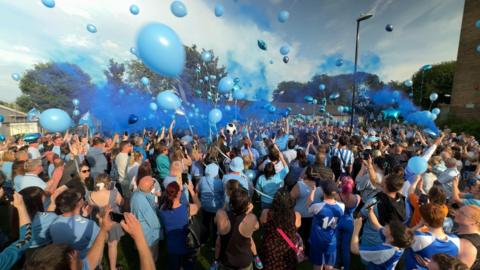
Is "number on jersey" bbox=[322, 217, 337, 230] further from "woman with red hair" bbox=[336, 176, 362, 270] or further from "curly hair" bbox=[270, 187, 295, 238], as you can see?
"curly hair" bbox=[270, 187, 295, 238]

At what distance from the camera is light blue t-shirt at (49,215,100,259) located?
2125 mm

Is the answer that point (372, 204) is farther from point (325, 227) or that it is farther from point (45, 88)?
point (45, 88)

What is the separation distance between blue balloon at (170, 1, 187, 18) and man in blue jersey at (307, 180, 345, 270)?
4.71 metres

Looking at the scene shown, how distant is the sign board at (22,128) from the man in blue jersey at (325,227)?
69.0ft

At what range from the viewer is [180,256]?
278 cm

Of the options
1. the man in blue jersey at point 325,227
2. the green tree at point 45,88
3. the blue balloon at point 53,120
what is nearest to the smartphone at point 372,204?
the man in blue jersey at point 325,227

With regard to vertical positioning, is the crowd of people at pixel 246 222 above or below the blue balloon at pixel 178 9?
below

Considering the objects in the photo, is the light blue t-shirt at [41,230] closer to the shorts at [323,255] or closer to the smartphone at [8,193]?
the shorts at [323,255]

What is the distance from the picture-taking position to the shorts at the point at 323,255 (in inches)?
114

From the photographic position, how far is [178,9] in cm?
518

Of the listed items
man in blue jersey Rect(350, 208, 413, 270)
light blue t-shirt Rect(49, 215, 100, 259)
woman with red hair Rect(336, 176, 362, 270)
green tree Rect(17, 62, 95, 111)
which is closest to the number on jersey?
woman with red hair Rect(336, 176, 362, 270)

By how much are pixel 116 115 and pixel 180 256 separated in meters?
12.4

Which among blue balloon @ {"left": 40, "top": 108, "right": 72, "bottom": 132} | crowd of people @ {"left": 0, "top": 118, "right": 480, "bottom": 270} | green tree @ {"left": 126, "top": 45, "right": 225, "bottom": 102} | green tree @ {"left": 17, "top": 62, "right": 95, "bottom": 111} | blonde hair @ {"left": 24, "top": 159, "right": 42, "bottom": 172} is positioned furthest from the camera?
green tree @ {"left": 17, "top": 62, "right": 95, "bottom": 111}

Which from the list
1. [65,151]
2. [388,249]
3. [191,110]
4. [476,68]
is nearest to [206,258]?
[388,249]
